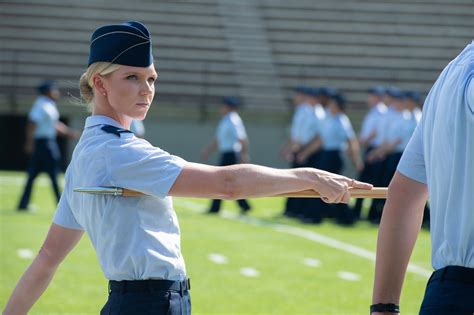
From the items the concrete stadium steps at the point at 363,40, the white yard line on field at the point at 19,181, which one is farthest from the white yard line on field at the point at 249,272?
the concrete stadium steps at the point at 363,40

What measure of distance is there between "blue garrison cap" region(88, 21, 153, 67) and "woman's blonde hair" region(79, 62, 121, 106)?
17mm

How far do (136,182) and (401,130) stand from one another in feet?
50.3

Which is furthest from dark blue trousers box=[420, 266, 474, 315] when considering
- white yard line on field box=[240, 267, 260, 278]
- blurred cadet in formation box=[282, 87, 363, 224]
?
blurred cadet in formation box=[282, 87, 363, 224]

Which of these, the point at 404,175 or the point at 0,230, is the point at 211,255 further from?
the point at 404,175

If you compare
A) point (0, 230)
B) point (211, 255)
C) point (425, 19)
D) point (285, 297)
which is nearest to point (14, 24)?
point (425, 19)

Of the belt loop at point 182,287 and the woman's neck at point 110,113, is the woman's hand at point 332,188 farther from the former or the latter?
the woman's neck at point 110,113

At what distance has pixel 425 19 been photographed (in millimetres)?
32062

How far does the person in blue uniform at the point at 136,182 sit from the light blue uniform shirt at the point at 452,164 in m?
0.52

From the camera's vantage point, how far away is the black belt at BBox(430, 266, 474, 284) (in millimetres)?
3139

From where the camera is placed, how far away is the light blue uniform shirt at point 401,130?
61.2 ft

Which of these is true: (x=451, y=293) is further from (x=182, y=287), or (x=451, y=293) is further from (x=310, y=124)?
(x=310, y=124)

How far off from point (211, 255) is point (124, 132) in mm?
9184

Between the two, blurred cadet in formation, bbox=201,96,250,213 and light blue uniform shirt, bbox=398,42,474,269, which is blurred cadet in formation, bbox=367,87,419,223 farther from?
light blue uniform shirt, bbox=398,42,474,269

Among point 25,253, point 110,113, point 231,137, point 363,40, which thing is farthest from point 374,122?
point 110,113
